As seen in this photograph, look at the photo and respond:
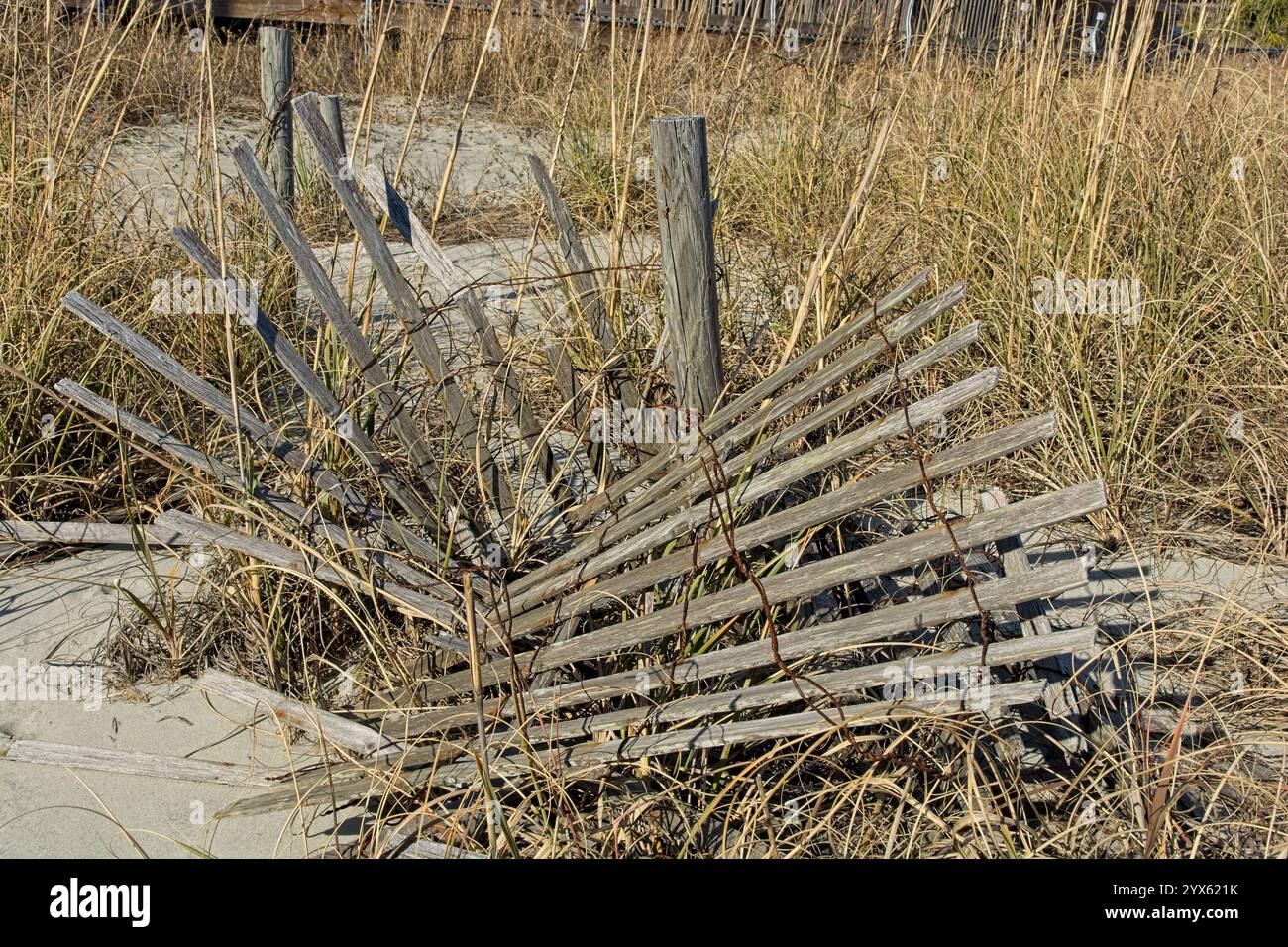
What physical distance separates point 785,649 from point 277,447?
133cm

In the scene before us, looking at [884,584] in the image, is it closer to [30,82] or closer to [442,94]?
[30,82]

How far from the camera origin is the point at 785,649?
2.00 metres

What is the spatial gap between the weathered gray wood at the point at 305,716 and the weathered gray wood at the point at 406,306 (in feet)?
2.16

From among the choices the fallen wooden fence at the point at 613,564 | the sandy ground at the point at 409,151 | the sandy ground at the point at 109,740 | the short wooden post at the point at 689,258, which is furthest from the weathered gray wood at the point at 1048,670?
A: the sandy ground at the point at 409,151

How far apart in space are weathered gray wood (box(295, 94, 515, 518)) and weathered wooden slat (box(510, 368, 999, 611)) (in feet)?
1.17

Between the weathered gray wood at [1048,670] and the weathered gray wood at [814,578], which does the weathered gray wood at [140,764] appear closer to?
the weathered gray wood at [814,578]

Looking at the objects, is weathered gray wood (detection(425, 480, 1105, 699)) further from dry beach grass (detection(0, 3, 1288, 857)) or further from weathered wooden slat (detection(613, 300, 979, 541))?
weathered wooden slat (detection(613, 300, 979, 541))

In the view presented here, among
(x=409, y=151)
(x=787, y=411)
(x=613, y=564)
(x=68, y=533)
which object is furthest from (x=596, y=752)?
(x=409, y=151)

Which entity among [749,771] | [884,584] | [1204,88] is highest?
[1204,88]

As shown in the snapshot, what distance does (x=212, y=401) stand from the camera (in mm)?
2551
